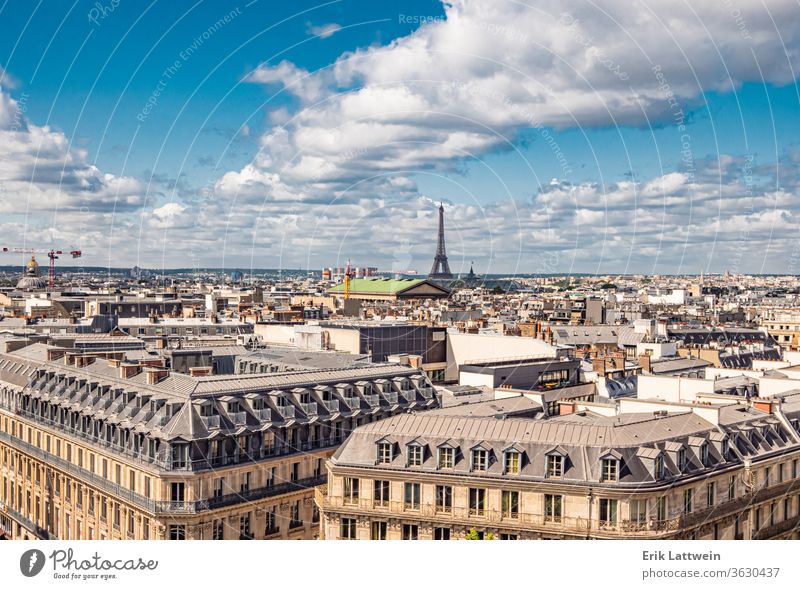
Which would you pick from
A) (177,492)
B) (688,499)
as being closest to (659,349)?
(688,499)

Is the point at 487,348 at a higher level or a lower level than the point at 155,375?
lower

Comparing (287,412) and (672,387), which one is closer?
(287,412)

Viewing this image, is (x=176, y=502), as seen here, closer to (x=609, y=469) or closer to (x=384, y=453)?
(x=384, y=453)

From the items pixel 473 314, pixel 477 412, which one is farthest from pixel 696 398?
pixel 473 314

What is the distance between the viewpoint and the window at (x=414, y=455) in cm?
2862

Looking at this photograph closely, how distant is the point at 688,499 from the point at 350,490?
1019 cm

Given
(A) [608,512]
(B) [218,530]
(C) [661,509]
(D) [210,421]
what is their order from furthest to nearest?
(D) [210,421] < (B) [218,530] < (C) [661,509] < (A) [608,512]

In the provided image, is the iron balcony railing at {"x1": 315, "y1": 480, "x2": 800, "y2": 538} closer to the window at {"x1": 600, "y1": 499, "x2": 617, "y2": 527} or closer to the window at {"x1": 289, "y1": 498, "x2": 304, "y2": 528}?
the window at {"x1": 600, "y1": 499, "x2": 617, "y2": 527}

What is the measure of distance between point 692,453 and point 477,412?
8427 mm

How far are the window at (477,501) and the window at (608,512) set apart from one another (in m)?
3.48

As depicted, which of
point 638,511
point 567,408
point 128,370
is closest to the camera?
point 638,511

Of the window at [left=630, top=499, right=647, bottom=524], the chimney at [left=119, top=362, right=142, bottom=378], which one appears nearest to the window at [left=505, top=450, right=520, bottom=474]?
the window at [left=630, top=499, right=647, bottom=524]

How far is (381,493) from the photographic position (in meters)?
28.5
